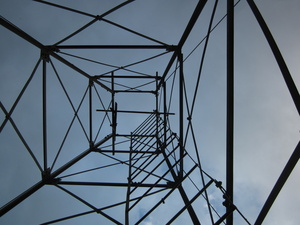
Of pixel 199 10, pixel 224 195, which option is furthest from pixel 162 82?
pixel 224 195

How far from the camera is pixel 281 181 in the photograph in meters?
2.02

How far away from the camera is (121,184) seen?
504 cm

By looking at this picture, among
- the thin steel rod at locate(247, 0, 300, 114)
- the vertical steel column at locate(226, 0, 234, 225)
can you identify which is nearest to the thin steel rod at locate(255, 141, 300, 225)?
the thin steel rod at locate(247, 0, 300, 114)

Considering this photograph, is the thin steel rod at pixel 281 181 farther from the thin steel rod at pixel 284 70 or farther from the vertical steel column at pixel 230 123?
the vertical steel column at pixel 230 123

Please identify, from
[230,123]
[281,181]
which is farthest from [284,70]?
[281,181]

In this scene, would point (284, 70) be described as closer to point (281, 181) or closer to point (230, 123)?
point (230, 123)

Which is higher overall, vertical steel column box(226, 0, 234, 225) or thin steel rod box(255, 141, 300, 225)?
vertical steel column box(226, 0, 234, 225)

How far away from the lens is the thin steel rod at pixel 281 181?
6.32ft

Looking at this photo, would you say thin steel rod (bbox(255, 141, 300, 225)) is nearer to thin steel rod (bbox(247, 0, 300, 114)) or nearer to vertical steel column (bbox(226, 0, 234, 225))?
thin steel rod (bbox(247, 0, 300, 114))

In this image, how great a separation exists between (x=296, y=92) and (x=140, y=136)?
292 inches

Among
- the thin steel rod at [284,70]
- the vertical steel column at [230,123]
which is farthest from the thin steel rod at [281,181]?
the vertical steel column at [230,123]

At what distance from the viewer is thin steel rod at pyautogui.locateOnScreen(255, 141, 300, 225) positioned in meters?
1.93

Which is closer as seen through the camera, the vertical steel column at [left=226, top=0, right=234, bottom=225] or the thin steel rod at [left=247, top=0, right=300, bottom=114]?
the thin steel rod at [left=247, top=0, right=300, bottom=114]

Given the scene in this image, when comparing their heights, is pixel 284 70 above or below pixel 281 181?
above
